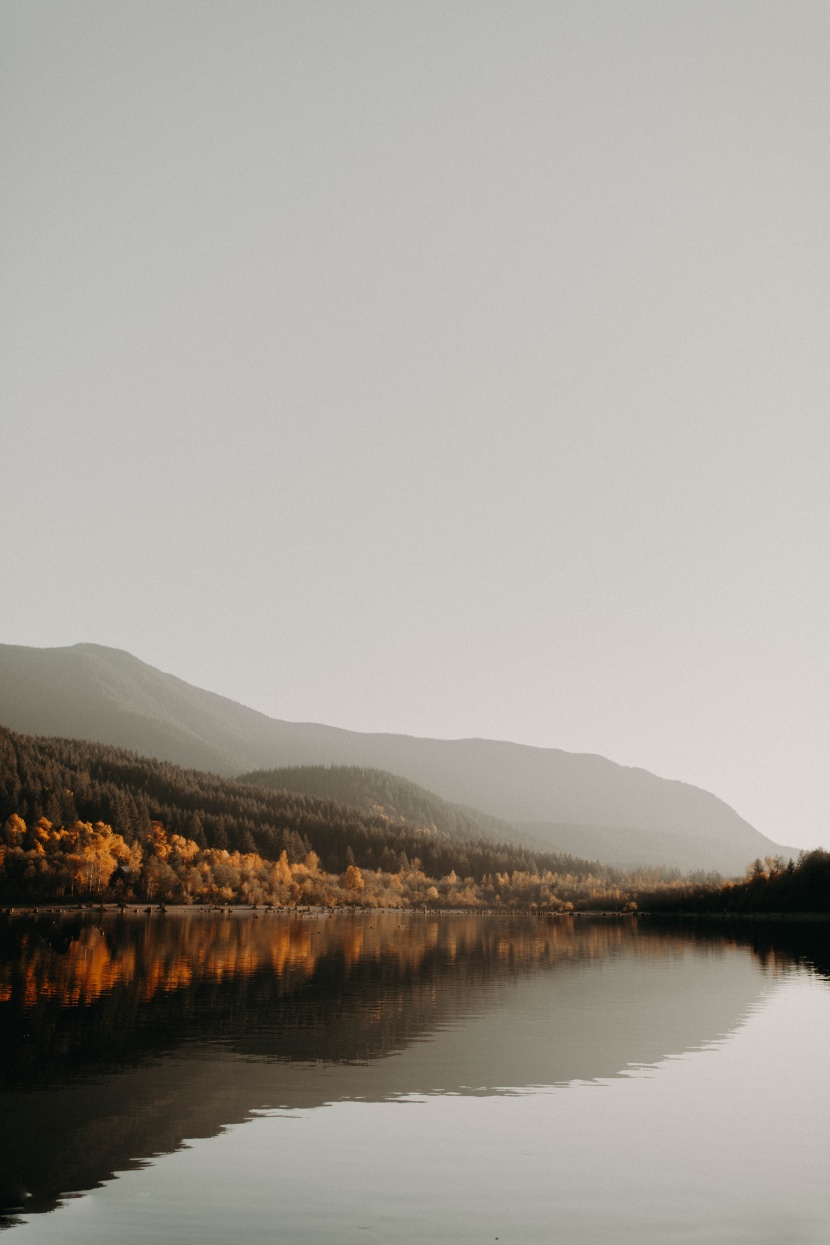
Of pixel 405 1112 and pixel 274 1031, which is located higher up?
pixel 405 1112

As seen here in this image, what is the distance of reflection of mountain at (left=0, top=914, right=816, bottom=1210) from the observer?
125ft

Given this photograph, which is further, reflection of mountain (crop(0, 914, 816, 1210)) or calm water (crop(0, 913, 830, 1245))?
reflection of mountain (crop(0, 914, 816, 1210))

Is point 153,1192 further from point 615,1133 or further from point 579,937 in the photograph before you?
point 579,937

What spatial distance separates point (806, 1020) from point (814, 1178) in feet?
147

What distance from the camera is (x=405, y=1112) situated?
4141 cm

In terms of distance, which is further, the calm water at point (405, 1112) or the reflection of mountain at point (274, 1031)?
the reflection of mountain at point (274, 1031)

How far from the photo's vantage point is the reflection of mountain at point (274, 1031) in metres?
38.0

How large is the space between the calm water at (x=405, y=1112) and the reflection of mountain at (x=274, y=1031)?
239 mm

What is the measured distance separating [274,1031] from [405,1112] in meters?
22.5

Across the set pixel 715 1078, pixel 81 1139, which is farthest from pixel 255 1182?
pixel 715 1078

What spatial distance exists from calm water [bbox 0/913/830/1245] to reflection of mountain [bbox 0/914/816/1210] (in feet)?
0.78

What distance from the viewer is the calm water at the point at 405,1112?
2847 centimetres

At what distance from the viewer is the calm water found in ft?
93.4

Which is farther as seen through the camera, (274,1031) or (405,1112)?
(274,1031)
